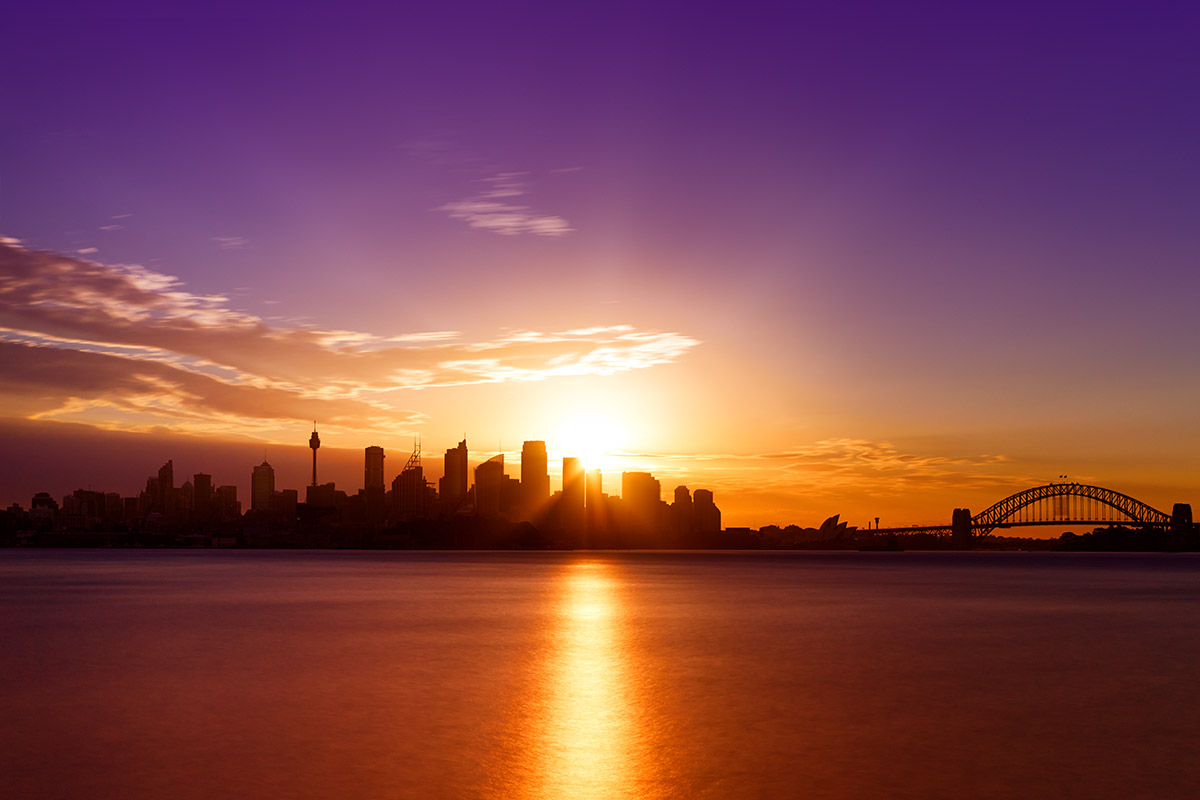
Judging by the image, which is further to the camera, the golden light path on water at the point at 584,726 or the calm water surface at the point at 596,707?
the calm water surface at the point at 596,707

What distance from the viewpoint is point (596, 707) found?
3038 cm

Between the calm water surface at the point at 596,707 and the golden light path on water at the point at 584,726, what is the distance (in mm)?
112

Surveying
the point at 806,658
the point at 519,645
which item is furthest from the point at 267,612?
the point at 806,658

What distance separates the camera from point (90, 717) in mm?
28469

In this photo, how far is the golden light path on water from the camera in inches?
787

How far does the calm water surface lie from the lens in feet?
68.0

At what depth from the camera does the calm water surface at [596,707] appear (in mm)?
20719

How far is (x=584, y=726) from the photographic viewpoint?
26938 mm

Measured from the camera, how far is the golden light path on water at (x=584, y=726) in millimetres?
20000

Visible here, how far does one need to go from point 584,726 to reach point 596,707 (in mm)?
3495

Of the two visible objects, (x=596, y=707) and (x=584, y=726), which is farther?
(x=596, y=707)

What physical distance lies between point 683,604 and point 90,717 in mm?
58990

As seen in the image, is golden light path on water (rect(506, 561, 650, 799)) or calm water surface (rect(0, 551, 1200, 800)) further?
calm water surface (rect(0, 551, 1200, 800))

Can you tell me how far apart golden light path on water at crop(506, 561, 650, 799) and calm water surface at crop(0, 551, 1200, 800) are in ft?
0.37
